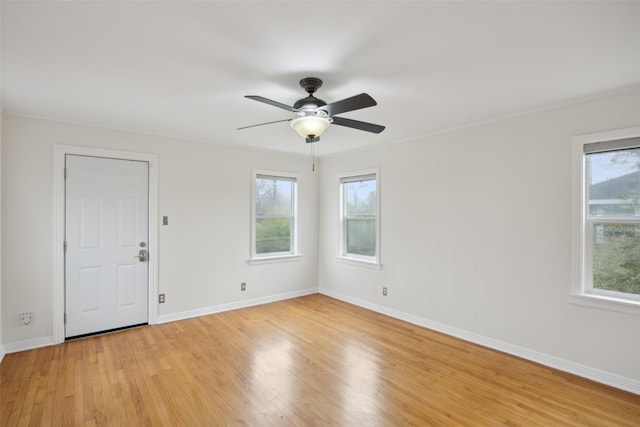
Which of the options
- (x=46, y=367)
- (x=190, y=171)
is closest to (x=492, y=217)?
(x=190, y=171)

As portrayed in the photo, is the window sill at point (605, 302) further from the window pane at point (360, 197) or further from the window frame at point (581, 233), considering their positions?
the window pane at point (360, 197)

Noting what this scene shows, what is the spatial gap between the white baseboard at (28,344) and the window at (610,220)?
5.43m

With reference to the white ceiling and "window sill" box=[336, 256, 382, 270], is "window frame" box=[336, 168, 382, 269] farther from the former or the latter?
the white ceiling

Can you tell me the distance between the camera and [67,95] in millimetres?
2844

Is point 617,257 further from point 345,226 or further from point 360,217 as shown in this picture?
point 345,226

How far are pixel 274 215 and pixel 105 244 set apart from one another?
95.0 inches

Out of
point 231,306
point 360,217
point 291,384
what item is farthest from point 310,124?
point 231,306

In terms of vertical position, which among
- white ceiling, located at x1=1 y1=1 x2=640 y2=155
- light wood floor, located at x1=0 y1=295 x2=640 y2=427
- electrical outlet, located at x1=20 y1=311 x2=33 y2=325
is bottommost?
light wood floor, located at x1=0 y1=295 x2=640 y2=427

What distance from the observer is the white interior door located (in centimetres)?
365

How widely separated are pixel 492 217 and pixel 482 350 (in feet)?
4.72

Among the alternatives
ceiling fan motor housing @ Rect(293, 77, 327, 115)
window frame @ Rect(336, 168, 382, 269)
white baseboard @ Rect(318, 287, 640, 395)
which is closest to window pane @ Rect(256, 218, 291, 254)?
window frame @ Rect(336, 168, 382, 269)

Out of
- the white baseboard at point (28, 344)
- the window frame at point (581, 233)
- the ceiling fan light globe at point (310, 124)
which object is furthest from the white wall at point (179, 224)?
the window frame at point (581, 233)

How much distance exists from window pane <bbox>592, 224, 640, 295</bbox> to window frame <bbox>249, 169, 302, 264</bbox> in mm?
3984

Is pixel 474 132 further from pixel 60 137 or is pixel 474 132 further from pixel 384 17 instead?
pixel 60 137
